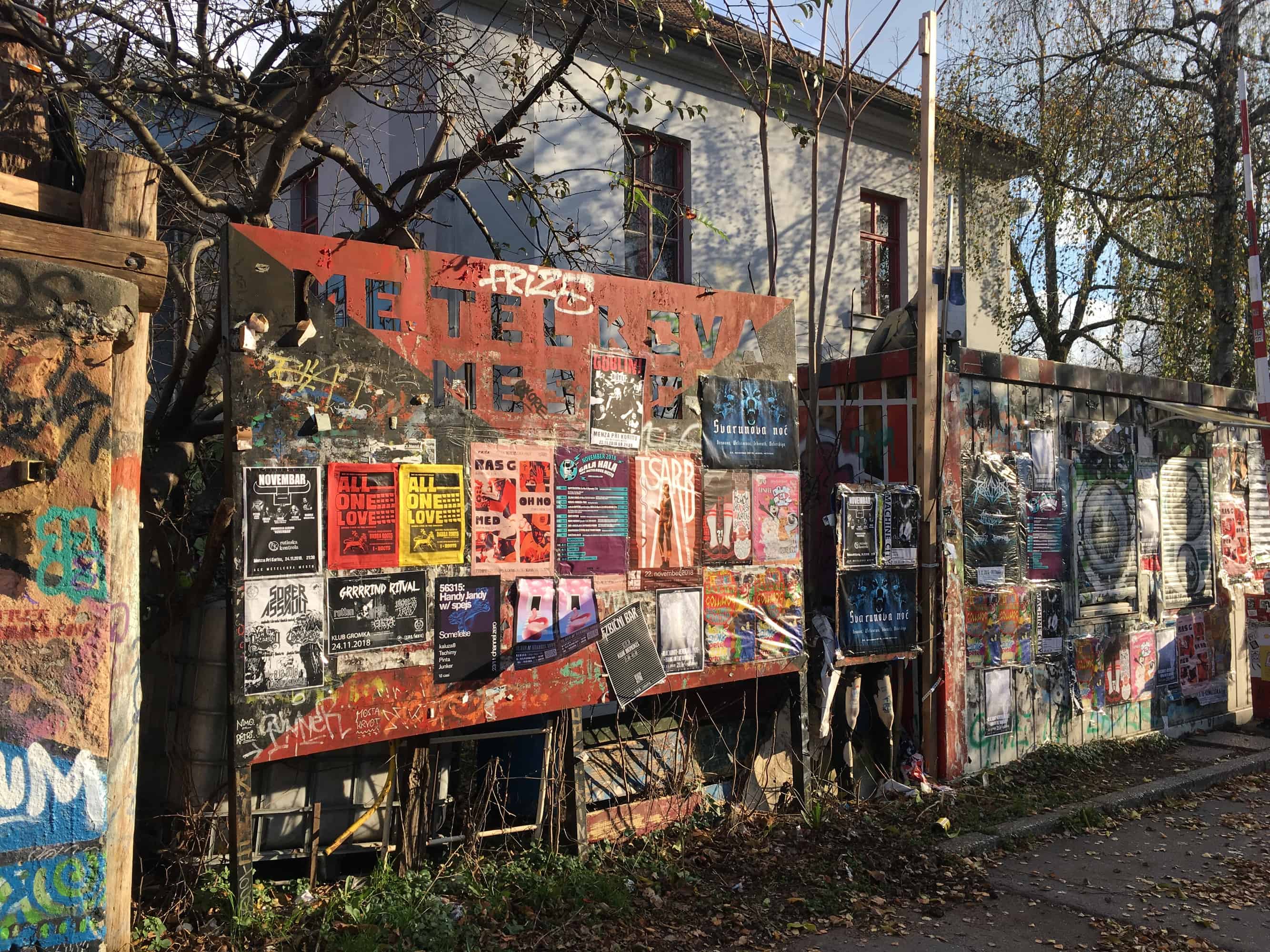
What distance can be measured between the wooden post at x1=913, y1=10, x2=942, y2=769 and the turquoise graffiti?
5.52m

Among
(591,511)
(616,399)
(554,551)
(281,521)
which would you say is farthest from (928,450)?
(281,521)

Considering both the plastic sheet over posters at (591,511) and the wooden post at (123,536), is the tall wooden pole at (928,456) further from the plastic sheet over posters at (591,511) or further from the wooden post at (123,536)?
the wooden post at (123,536)

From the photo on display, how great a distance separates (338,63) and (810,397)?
4.11 meters

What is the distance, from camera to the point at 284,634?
14.5 feet

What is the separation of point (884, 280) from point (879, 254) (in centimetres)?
41

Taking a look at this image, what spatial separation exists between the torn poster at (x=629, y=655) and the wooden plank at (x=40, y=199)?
335 centimetres

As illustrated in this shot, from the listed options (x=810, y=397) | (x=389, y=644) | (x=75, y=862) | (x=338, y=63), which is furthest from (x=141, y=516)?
(x=810, y=397)

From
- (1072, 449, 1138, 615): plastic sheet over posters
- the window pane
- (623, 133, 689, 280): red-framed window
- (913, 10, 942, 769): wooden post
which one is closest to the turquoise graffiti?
(913, 10, 942, 769): wooden post

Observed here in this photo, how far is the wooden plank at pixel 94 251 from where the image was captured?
365 cm

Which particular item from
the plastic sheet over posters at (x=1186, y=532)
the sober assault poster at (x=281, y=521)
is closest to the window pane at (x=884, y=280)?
the plastic sheet over posters at (x=1186, y=532)

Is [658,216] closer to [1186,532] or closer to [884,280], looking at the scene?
[884,280]

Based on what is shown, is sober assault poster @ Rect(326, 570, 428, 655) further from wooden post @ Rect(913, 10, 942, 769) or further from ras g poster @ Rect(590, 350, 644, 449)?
wooden post @ Rect(913, 10, 942, 769)

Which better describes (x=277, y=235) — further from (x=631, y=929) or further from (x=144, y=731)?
(x=631, y=929)

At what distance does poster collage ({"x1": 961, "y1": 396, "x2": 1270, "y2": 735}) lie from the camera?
7648 millimetres
